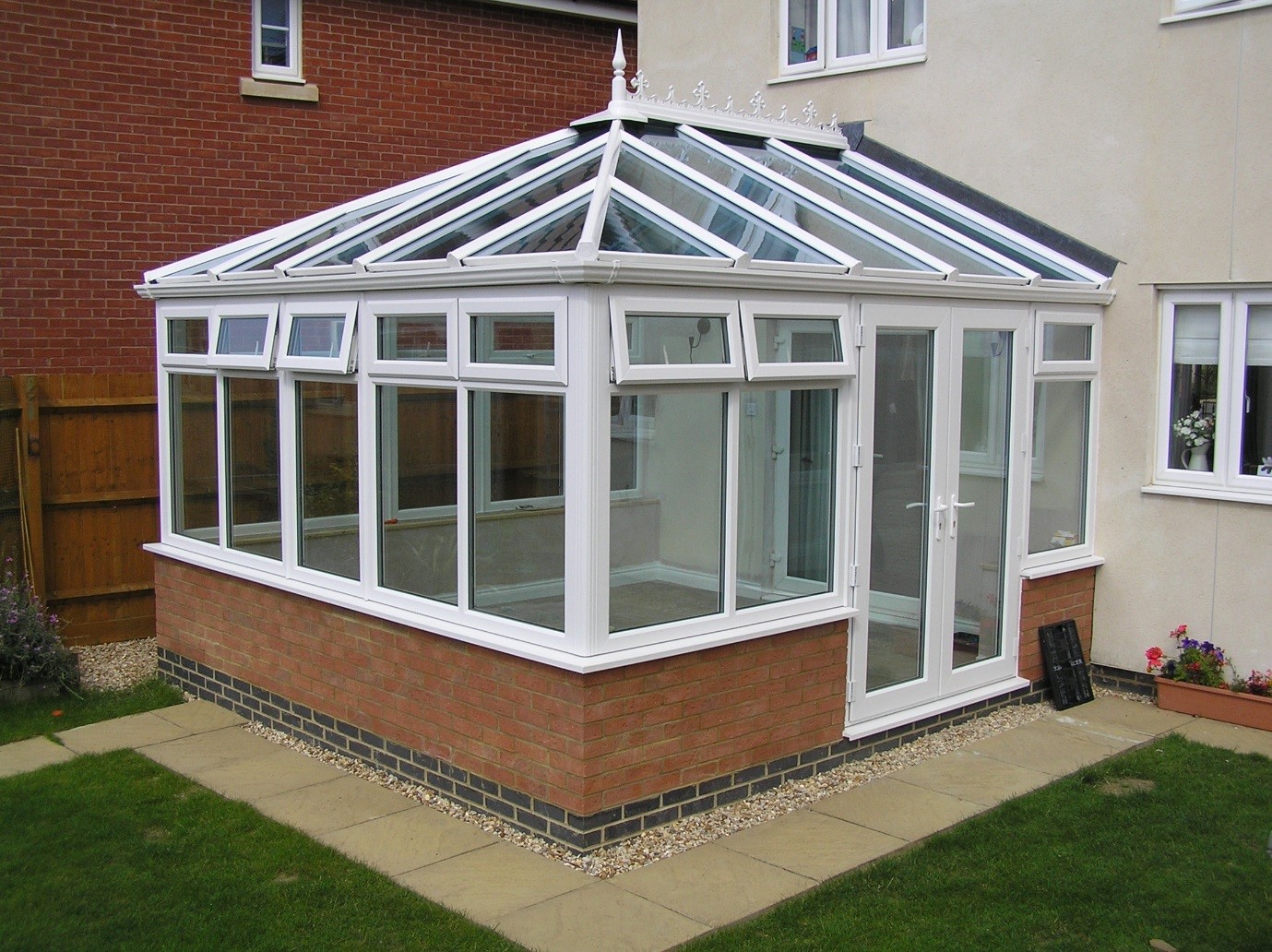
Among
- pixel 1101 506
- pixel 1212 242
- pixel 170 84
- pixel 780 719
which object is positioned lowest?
pixel 780 719

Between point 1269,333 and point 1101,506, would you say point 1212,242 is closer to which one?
point 1269,333

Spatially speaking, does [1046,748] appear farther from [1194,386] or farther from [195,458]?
[195,458]

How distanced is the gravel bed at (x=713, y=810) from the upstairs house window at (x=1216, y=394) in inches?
58.0

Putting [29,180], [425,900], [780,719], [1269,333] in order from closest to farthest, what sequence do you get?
[425,900]
[780,719]
[1269,333]
[29,180]

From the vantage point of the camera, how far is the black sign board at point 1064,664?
304 inches

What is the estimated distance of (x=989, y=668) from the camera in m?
7.48

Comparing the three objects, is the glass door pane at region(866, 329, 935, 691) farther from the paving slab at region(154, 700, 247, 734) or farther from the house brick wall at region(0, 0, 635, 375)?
the house brick wall at region(0, 0, 635, 375)

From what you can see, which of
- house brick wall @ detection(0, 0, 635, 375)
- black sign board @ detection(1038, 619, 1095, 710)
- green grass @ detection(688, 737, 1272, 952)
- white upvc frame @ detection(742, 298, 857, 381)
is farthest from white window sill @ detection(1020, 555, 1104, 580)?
house brick wall @ detection(0, 0, 635, 375)

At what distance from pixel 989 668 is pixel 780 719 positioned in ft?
6.16

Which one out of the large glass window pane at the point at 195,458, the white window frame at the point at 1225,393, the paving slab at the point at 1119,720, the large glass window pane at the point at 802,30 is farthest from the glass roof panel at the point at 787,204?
the large glass window pane at the point at 195,458

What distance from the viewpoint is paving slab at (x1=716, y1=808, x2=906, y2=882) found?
543cm

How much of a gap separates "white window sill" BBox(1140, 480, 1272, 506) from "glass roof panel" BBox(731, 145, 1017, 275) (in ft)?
5.51

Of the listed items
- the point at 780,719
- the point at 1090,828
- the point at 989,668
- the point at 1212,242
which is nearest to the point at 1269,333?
the point at 1212,242

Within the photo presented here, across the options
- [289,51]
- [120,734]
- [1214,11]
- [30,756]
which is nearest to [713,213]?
[1214,11]
